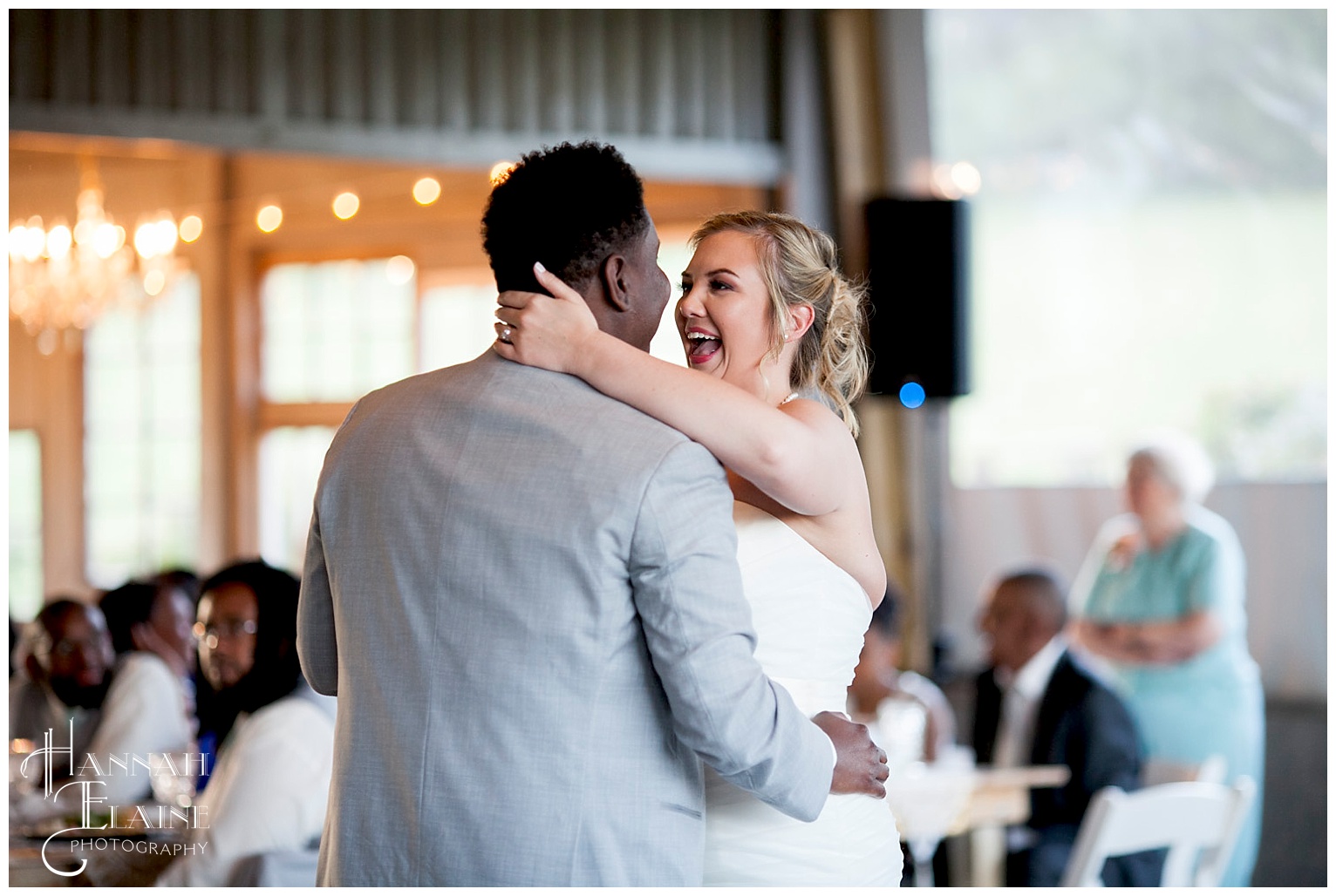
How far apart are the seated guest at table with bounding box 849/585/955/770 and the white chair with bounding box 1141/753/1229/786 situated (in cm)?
63

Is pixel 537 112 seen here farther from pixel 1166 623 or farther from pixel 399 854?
pixel 399 854

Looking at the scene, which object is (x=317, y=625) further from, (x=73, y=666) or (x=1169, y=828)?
(x=73, y=666)

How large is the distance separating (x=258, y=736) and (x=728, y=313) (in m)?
1.47

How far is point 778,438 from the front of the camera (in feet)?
5.54

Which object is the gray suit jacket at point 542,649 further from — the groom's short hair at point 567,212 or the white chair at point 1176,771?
the white chair at point 1176,771

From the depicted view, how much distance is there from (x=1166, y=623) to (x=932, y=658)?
1.45 m

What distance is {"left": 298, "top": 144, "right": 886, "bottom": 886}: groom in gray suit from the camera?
153 centimetres

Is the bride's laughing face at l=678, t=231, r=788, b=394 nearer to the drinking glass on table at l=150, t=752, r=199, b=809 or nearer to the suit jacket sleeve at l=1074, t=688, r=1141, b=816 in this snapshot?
the drinking glass on table at l=150, t=752, r=199, b=809

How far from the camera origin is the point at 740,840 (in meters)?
1.84

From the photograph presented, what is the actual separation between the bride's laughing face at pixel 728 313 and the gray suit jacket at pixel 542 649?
1.42 feet

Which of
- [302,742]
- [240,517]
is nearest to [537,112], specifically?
[302,742]

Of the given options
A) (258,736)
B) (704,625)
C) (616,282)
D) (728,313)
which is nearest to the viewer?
(704,625)

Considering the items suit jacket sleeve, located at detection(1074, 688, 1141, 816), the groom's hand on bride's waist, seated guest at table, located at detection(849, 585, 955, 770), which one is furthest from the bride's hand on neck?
suit jacket sleeve, located at detection(1074, 688, 1141, 816)

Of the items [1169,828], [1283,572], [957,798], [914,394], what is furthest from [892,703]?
[1283,572]
